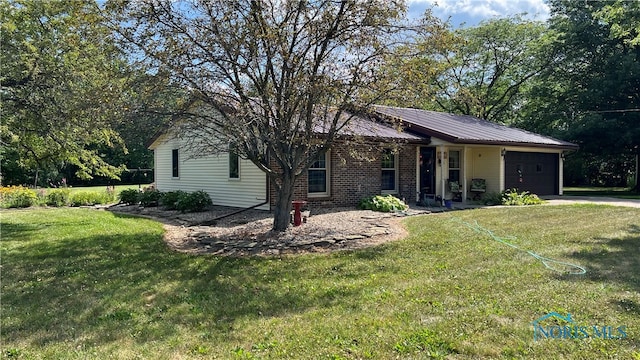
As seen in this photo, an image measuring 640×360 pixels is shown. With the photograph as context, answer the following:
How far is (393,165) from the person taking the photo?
48.8 feet

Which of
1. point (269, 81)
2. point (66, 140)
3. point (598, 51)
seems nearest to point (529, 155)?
point (598, 51)

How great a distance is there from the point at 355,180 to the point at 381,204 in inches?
57.7

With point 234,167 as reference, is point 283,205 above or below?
below

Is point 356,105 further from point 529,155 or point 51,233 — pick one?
point 529,155

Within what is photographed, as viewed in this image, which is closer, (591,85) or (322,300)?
(322,300)

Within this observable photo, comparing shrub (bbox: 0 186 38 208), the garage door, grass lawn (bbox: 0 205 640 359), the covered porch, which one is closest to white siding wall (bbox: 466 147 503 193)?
the covered porch

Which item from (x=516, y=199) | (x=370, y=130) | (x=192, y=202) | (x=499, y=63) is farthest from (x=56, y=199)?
(x=499, y=63)

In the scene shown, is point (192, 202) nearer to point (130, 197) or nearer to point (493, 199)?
point (130, 197)

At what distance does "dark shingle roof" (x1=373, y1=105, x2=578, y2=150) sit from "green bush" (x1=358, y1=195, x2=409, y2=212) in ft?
8.57

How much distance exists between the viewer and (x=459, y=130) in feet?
52.2

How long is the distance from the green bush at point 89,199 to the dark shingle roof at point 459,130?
11.9 meters

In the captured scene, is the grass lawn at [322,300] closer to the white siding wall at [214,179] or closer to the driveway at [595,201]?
the white siding wall at [214,179]

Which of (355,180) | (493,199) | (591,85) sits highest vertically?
Answer: (591,85)

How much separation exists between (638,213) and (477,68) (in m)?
21.3
